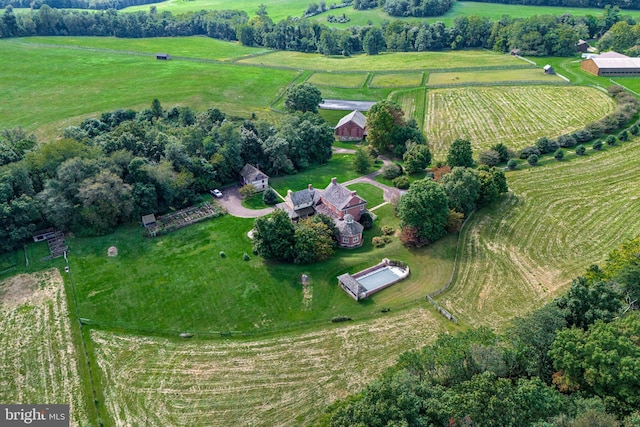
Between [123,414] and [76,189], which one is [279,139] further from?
[123,414]

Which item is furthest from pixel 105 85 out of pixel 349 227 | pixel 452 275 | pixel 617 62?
pixel 617 62

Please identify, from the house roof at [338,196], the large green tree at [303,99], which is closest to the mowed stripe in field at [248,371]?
the house roof at [338,196]

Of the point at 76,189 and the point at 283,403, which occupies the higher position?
the point at 76,189

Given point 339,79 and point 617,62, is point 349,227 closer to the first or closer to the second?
A: point 339,79

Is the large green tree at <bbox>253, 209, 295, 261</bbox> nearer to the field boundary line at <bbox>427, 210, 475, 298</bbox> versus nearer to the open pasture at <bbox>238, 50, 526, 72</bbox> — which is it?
the field boundary line at <bbox>427, 210, 475, 298</bbox>

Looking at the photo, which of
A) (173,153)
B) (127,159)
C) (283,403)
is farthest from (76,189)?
(283,403)

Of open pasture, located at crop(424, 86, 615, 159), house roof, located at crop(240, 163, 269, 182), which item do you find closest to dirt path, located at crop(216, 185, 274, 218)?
house roof, located at crop(240, 163, 269, 182)
